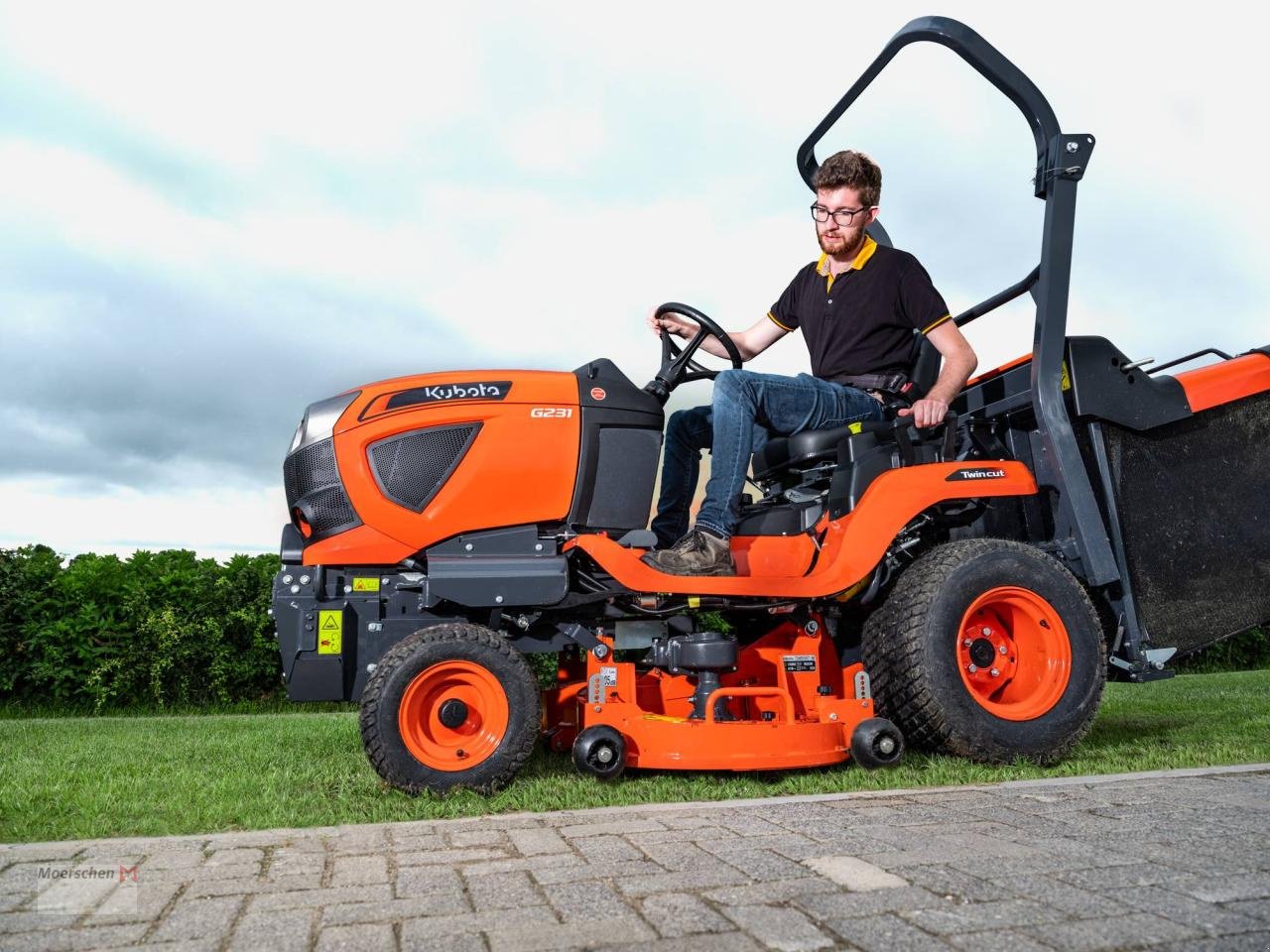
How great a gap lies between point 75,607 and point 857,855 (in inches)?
312

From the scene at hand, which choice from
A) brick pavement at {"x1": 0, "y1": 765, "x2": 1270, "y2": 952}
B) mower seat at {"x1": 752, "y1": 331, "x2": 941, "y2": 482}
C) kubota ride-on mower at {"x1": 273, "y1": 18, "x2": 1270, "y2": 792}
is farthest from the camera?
mower seat at {"x1": 752, "y1": 331, "x2": 941, "y2": 482}

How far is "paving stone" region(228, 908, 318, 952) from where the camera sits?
199 centimetres

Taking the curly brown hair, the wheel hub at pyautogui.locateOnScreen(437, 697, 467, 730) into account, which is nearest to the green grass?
the wheel hub at pyautogui.locateOnScreen(437, 697, 467, 730)

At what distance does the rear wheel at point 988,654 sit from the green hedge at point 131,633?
497cm

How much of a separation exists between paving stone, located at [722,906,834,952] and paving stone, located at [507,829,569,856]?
2.19 feet

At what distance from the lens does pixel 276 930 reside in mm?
2070

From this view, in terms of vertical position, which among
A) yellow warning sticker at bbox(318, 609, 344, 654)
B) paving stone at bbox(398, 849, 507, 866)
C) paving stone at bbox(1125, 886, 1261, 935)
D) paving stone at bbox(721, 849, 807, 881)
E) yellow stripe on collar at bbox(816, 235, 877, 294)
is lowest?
paving stone at bbox(1125, 886, 1261, 935)

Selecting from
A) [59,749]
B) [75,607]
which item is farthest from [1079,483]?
[75,607]

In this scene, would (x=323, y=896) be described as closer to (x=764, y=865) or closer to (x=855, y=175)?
(x=764, y=865)

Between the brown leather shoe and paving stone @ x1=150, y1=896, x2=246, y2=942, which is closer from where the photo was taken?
paving stone @ x1=150, y1=896, x2=246, y2=942

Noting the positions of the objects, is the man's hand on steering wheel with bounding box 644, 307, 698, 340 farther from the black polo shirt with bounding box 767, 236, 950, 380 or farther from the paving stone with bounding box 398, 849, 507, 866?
the paving stone with bounding box 398, 849, 507, 866

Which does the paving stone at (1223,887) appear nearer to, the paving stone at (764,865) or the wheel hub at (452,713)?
the paving stone at (764,865)

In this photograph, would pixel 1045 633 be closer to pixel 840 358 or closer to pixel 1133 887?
pixel 840 358

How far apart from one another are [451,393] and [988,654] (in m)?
2.31
